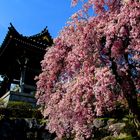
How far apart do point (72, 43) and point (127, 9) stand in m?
3.35

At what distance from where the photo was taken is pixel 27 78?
34438 millimetres

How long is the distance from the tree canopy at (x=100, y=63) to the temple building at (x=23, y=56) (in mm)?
14815

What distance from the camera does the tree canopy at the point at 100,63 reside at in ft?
38.7

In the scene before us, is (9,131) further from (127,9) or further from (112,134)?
(127,9)

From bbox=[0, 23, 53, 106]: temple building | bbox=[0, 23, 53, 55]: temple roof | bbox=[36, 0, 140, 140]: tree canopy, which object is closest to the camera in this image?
bbox=[36, 0, 140, 140]: tree canopy

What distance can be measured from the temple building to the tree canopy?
14815 millimetres

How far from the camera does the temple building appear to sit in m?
29.2

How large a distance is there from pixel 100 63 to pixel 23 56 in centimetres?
1951

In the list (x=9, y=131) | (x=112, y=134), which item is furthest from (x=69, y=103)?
(x=9, y=131)

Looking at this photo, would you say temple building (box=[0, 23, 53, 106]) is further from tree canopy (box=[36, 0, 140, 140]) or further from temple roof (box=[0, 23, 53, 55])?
tree canopy (box=[36, 0, 140, 140])

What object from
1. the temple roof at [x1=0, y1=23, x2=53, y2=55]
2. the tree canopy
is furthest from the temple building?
the tree canopy

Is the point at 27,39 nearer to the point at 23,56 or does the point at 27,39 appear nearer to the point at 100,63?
the point at 23,56

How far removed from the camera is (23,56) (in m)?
31.4

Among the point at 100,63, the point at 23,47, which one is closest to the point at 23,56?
the point at 23,47
